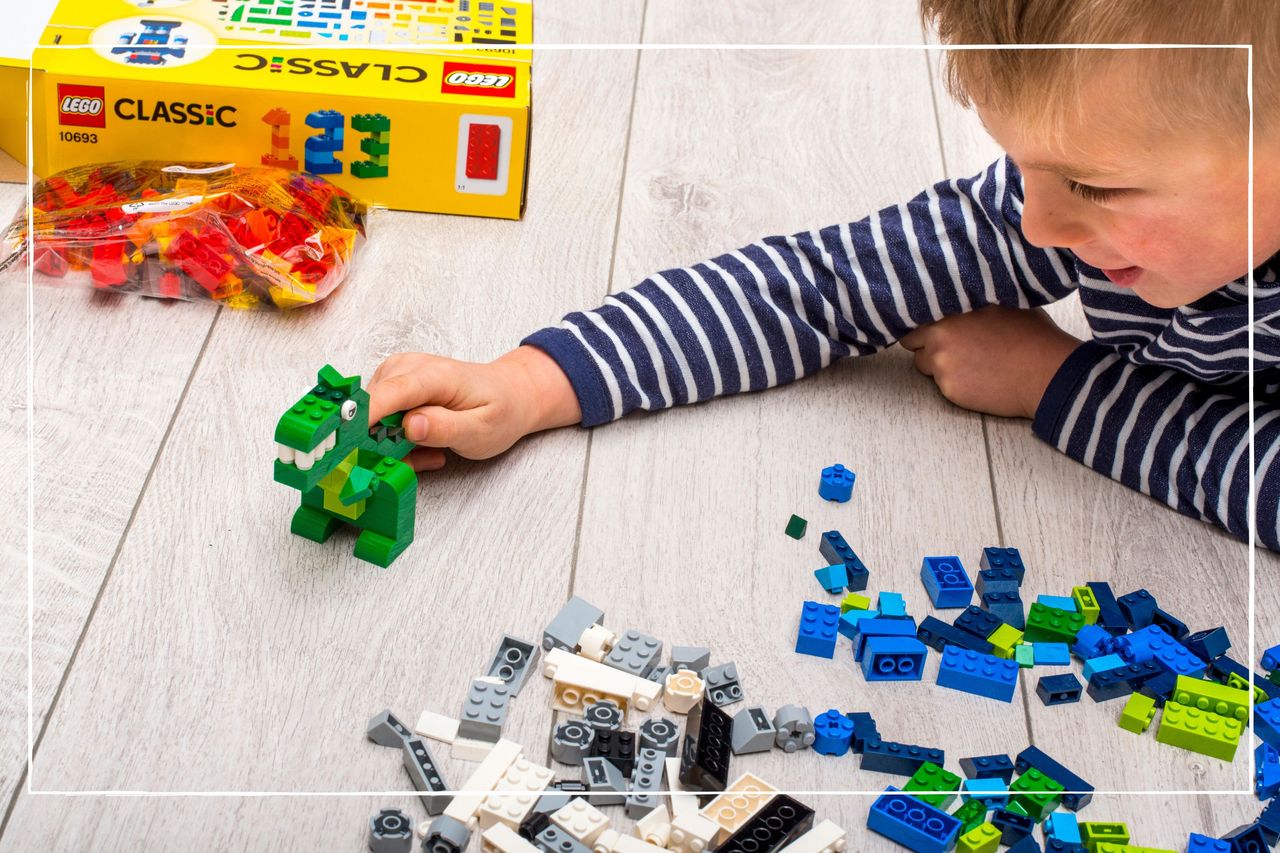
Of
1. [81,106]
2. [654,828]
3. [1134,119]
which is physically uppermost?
[1134,119]

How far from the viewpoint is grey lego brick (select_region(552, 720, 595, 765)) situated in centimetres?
76

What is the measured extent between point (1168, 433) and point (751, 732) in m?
0.40

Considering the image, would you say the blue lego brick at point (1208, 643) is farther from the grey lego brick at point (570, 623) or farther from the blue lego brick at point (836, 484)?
the grey lego brick at point (570, 623)

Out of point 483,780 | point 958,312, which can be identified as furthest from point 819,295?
point 483,780

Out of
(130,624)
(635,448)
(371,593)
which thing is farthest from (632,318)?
(130,624)

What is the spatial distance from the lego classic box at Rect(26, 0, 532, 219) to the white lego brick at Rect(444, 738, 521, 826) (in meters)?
0.54

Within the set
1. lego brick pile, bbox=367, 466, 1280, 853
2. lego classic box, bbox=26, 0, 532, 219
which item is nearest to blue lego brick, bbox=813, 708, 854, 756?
lego brick pile, bbox=367, 466, 1280, 853

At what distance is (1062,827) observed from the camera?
750 mm

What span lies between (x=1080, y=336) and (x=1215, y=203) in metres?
0.35

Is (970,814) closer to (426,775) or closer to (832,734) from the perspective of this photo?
(832,734)

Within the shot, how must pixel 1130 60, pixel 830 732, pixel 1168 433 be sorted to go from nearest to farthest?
pixel 1130 60, pixel 830 732, pixel 1168 433

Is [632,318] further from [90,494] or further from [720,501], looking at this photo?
[90,494]

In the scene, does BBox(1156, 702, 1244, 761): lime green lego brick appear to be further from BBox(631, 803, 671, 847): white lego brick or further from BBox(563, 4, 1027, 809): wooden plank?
BBox(631, 803, 671, 847): white lego brick

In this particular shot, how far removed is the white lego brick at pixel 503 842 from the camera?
71 centimetres
